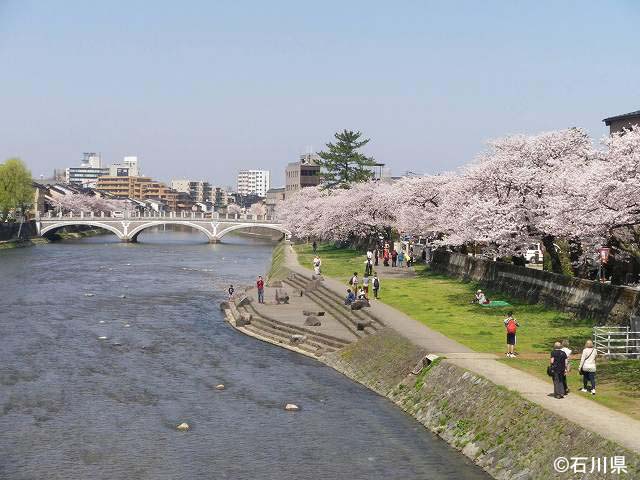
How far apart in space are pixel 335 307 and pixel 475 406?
28.4 meters

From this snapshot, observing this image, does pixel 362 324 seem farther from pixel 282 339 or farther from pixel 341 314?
pixel 341 314

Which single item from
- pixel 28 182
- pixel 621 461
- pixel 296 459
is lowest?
pixel 296 459

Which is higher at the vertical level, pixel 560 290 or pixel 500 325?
pixel 560 290

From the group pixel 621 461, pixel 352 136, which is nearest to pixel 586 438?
pixel 621 461

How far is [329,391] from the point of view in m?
37.8

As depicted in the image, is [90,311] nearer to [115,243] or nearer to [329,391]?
[329,391]

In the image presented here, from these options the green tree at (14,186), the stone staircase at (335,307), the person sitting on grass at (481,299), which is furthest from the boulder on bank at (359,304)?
the green tree at (14,186)

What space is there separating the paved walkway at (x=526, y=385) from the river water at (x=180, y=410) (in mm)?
3295

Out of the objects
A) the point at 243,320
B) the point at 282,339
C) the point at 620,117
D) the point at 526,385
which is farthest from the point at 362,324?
the point at 620,117

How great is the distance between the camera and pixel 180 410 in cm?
3434

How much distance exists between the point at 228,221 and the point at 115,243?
24943mm

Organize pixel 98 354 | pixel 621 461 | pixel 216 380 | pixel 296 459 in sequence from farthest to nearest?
pixel 98 354
pixel 216 380
pixel 296 459
pixel 621 461

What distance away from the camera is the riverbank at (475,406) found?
23703mm

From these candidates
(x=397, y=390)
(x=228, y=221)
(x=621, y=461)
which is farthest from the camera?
(x=228, y=221)
